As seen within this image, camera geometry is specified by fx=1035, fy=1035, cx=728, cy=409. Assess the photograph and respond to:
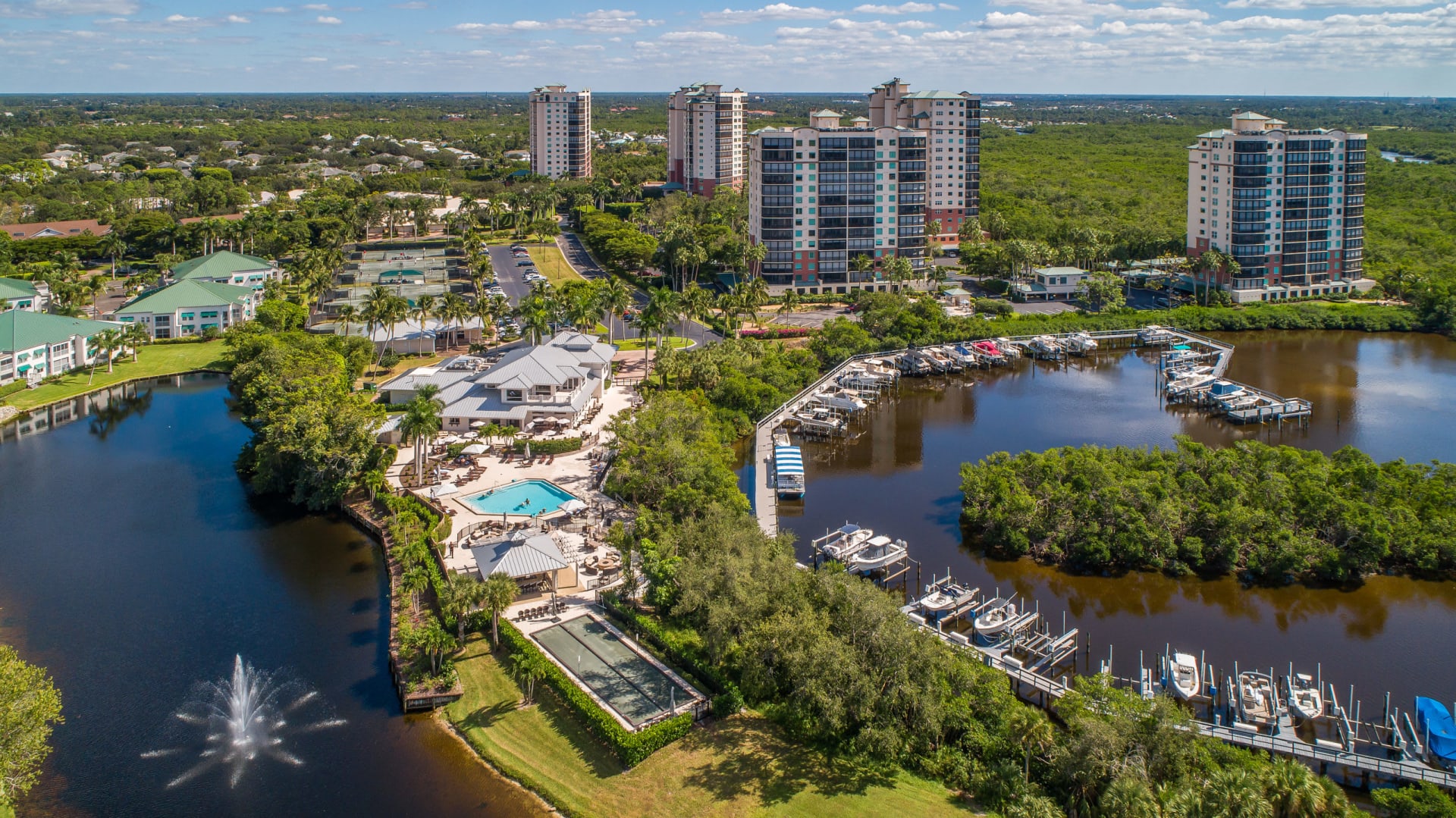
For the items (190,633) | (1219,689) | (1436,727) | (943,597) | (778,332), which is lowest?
(1219,689)

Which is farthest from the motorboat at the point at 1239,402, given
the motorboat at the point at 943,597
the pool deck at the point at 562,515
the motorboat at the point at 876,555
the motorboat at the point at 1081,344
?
the pool deck at the point at 562,515

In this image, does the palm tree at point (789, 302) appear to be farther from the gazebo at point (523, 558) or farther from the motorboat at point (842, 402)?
the gazebo at point (523, 558)

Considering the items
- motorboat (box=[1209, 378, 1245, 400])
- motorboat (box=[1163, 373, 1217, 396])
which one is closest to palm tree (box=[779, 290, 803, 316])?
motorboat (box=[1163, 373, 1217, 396])

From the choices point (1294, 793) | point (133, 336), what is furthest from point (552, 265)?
point (1294, 793)

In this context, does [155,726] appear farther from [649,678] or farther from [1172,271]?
[1172,271]

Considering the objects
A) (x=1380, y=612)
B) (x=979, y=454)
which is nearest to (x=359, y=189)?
(x=979, y=454)

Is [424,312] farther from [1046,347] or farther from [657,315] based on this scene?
[1046,347]
